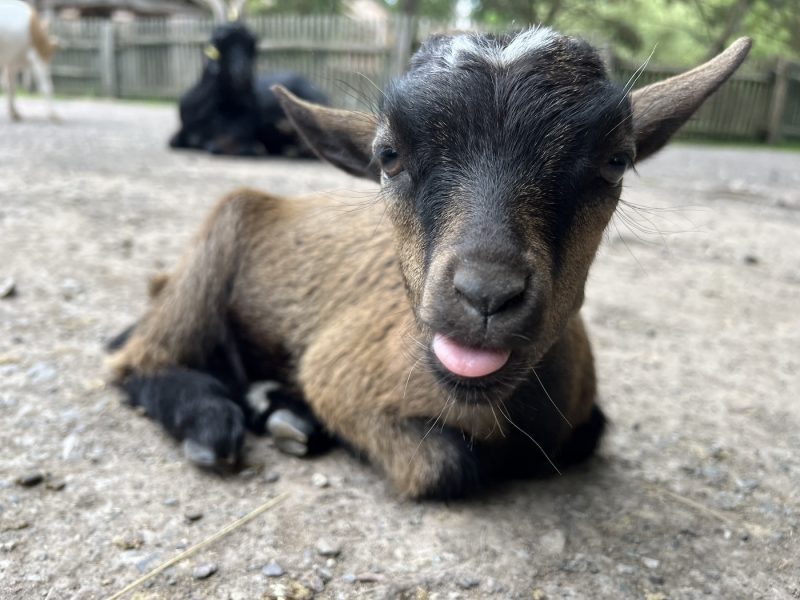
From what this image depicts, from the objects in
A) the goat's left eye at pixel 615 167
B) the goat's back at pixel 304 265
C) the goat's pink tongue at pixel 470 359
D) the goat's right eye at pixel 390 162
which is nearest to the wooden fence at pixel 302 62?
the goat's back at pixel 304 265

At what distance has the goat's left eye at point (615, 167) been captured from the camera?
2203 mm

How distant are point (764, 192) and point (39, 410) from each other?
991cm

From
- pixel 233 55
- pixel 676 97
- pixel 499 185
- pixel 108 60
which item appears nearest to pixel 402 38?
pixel 233 55

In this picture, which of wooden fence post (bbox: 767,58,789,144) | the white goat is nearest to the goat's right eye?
the white goat

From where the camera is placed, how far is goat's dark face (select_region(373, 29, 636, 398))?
1883mm

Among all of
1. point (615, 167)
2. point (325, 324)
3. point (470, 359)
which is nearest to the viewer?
point (470, 359)

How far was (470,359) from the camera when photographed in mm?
1950

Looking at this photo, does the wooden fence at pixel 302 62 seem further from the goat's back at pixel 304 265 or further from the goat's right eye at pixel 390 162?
the goat's right eye at pixel 390 162

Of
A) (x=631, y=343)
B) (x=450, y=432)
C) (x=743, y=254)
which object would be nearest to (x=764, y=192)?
(x=743, y=254)

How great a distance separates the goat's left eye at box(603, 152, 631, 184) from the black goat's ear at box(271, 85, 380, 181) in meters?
0.91

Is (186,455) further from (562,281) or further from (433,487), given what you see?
(562,281)

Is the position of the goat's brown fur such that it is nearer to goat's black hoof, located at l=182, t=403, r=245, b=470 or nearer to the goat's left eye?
goat's black hoof, located at l=182, t=403, r=245, b=470

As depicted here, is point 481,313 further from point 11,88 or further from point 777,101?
point 777,101

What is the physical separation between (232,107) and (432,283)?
966 centimetres
